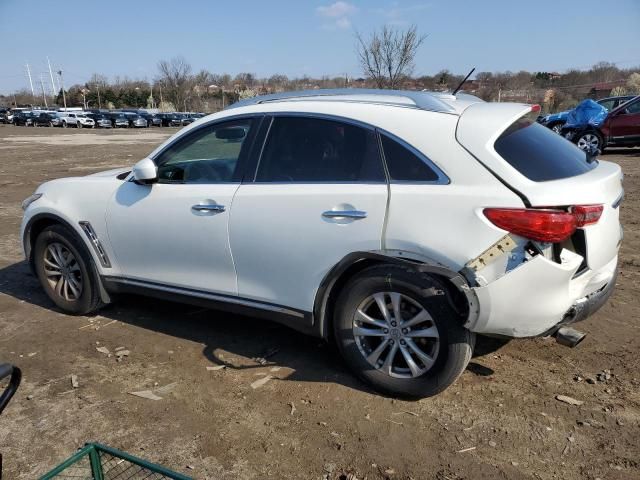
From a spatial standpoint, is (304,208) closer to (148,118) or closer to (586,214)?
(586,214)

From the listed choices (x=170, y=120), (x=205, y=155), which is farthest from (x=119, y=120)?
(x=205, y=155)

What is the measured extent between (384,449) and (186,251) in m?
1.95

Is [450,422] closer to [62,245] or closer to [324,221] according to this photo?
[324,221]

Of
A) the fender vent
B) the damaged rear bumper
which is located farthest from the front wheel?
the fender vent

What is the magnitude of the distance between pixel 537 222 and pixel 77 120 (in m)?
53.3

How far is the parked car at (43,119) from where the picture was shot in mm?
50594

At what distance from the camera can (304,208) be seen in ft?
10.6

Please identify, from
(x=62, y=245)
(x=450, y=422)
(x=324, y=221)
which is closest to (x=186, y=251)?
(x=324, y=221)

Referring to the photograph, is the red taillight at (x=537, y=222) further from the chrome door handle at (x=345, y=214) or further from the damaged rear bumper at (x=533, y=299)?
the chrome door handle at (x=345, y=214)

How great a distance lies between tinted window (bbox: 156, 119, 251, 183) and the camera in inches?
147

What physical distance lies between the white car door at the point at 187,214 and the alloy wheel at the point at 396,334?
1.00 m

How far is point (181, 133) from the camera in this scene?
3945 mm

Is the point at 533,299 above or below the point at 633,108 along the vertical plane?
below

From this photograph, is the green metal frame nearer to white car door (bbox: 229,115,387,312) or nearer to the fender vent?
white car door (bbox: 229,115,387,312)
